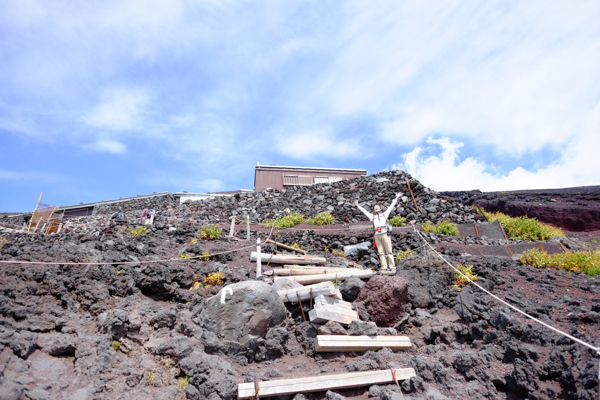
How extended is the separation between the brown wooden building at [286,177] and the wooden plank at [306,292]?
24.3m

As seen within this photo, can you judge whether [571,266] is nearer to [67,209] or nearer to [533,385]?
[533,385]

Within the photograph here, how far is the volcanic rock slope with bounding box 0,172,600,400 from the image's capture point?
441 cm

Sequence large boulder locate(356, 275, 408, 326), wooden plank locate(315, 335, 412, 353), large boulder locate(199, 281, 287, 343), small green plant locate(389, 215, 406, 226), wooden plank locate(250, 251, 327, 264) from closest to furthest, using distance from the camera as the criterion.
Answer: wooden plank locate(315, 335, 412, 353), large boulder locate(199, 281, 287, 343), large boulder locate(356, 275, 408, 326), wooden plank locate(250, 251, 327, 264), small green plant locate(389, 215, 406, 226)

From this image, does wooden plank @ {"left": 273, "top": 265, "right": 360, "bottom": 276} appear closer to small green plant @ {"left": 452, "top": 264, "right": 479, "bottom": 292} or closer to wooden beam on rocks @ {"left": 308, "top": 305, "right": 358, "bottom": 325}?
wooden beam on rocks @ {"left": 308, "top": 305, "right": 358, "bottom": 325}

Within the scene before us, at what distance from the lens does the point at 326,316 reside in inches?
243

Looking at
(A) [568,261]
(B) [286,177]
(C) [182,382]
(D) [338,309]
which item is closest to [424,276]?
(D) [338,309]

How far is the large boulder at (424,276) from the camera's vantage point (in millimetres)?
7453

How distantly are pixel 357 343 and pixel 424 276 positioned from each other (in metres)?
3.38

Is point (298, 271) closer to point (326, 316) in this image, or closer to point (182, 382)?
point (326, 316)

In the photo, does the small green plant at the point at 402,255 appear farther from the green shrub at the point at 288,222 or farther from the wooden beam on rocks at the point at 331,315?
the green shrub at the point at 288,222

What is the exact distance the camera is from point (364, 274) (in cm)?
822

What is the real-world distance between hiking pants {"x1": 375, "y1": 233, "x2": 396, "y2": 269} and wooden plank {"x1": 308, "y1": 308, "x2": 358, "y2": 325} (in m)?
3.53

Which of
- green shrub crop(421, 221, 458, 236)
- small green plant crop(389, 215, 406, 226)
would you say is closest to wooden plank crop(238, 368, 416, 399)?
green shrub crop(421, 221, 458, 236)

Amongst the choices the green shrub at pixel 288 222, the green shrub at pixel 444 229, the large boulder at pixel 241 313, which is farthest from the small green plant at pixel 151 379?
the green shrub at pixel 444 229
